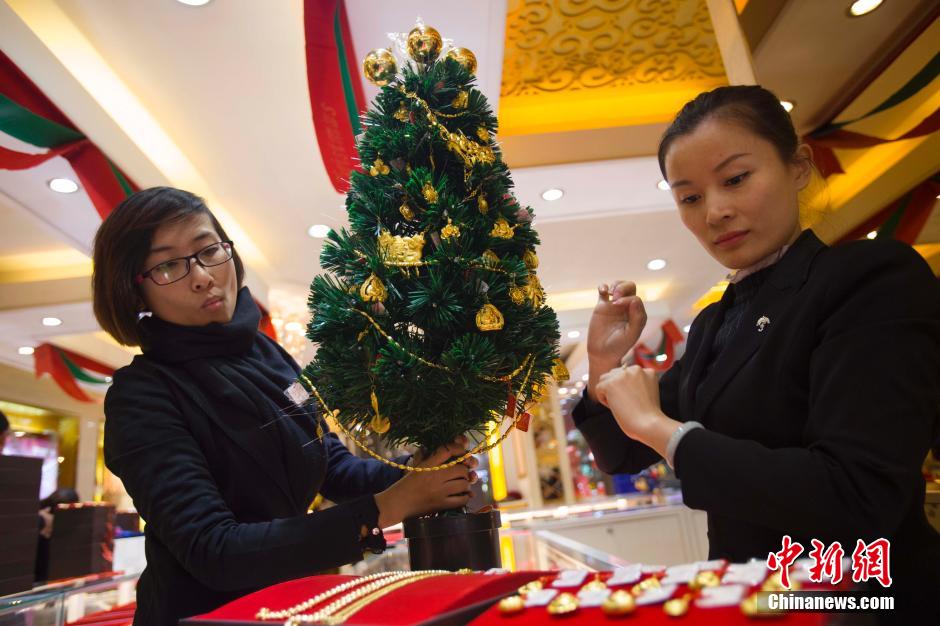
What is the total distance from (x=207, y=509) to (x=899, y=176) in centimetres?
557

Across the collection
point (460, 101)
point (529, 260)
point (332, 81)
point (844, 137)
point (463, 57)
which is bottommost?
point (529, 260)

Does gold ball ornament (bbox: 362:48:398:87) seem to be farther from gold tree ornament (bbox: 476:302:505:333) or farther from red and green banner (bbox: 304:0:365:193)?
red and green banner (bbox: 304:0:365:193)

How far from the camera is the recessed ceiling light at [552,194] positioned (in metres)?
5.41

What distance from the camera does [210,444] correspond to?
1085mm

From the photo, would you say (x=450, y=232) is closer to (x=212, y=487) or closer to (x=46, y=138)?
(x=212, y=487)

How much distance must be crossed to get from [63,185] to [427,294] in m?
4.82

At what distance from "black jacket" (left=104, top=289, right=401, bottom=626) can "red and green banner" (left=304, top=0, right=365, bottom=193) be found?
1746 mm

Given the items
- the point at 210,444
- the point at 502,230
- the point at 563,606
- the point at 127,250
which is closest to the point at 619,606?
the point at 563,606

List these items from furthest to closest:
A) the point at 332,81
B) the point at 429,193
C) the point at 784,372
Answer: the point at 332,81 → the point at 429,193 → the point at 784,372

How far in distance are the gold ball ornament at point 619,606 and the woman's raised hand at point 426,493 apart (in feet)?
1.55

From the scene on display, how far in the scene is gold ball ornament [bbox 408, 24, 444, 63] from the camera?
119 cm

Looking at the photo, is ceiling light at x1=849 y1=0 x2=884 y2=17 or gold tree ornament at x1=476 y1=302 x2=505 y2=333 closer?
gold tree ornament at x1=476 y1=302 x2=505 y2=333

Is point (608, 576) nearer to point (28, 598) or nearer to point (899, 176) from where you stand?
point (28, 598)

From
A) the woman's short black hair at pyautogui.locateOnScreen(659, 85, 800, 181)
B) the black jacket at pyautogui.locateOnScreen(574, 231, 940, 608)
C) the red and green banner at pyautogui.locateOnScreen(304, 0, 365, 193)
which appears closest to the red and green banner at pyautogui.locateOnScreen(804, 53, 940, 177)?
the red and green banner at pyautogui.locateOnScreen(304, 0, 365, 193)
